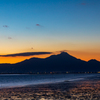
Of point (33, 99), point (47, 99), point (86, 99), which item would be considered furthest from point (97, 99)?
point (33, 99)

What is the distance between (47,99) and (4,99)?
245 inches

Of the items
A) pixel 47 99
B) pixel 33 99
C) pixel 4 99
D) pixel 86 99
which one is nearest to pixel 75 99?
pixel 86 99

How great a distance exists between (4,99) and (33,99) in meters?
4.24

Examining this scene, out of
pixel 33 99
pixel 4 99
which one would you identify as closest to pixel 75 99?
pixel 33 99

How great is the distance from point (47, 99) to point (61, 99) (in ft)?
6.43

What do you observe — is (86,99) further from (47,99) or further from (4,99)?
(4,99)

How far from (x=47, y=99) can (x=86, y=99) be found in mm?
5378

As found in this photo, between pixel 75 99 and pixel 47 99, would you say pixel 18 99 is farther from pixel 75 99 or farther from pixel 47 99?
pixel 75 99

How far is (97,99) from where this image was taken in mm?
25156

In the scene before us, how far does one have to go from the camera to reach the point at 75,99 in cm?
2542

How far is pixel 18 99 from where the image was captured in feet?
87.3

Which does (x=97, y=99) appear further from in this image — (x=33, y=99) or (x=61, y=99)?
(x=33, y=99)

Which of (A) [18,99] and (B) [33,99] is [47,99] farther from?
(A) [18,99]

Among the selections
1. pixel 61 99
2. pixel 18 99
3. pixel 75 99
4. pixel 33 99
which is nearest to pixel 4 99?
pixel 18 99
